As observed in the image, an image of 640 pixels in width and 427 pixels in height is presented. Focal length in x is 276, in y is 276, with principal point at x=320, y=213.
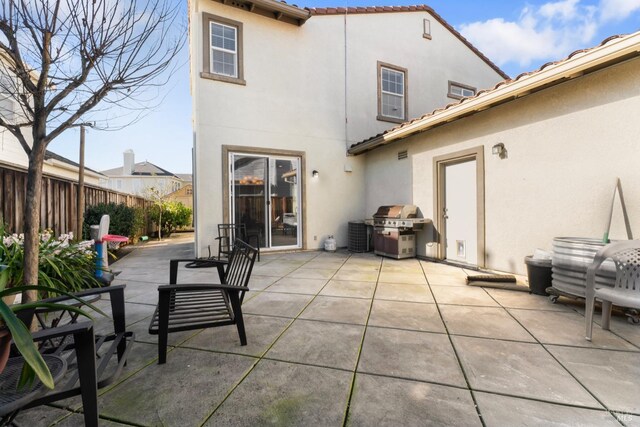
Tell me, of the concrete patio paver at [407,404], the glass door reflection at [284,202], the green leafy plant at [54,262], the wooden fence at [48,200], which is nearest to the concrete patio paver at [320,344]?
the concrete patio paver at [407,404]

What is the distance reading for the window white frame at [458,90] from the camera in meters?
9.55

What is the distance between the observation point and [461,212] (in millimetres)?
Answer: 5426

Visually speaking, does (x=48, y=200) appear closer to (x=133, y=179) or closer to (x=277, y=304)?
(x=277, y=304)

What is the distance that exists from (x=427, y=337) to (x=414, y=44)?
9392mm

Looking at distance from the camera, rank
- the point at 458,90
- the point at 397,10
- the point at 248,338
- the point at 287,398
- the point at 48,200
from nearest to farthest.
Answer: the point at 287,398 < the point at 248,338 < the point at 48,200 < the point at 397,10 < the point at 458,90

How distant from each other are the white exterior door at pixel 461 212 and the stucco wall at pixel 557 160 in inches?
13.4

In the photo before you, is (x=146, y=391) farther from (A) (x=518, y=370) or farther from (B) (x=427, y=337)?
(A) (x=518, y=370)

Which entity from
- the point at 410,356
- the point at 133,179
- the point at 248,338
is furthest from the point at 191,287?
the point at 133,179

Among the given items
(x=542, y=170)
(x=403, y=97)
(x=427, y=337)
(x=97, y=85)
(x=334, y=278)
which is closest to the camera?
(x=97, y=85)

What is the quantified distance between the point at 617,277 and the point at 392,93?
7.53m

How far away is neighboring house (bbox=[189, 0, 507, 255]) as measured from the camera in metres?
6.43

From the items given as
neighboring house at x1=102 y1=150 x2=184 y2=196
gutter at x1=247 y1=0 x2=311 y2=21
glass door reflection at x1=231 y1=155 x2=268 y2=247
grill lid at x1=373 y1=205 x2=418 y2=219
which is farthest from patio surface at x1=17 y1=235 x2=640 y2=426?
neighboring house at x1=102 y1=150 x2=184 y2=196

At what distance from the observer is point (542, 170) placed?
4.04 metres

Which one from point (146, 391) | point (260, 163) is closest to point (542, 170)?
point (146, 391)
